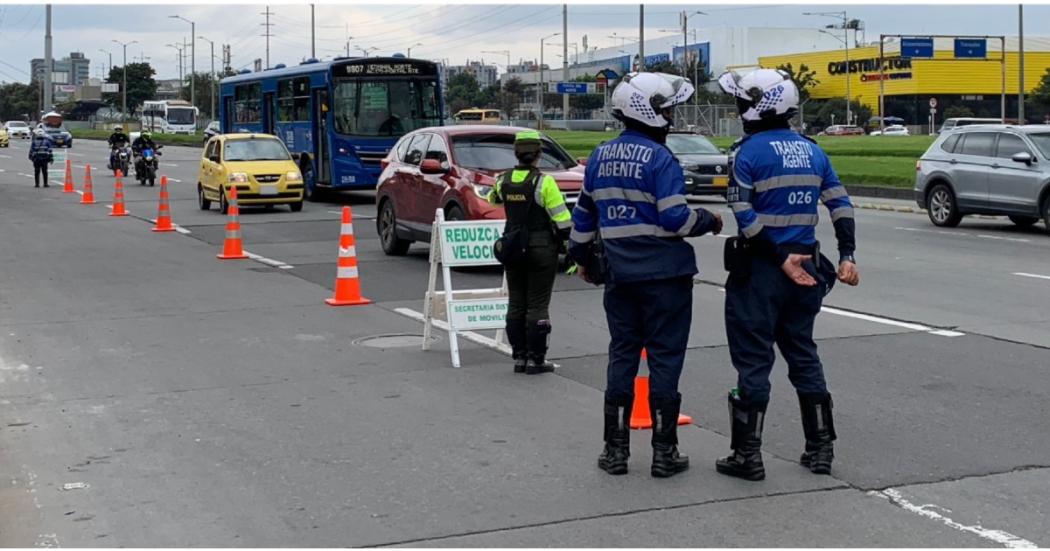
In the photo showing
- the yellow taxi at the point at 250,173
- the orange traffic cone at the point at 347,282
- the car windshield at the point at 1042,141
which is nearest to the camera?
the orange traffic cone at the point at 347,282

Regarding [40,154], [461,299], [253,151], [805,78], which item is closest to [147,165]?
[40,154]

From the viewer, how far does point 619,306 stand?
670cm

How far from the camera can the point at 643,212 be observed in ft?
21.4

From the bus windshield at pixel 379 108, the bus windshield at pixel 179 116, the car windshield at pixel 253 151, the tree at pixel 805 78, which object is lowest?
the car windshield at pixel 253 151

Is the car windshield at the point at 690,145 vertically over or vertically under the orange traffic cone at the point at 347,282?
over

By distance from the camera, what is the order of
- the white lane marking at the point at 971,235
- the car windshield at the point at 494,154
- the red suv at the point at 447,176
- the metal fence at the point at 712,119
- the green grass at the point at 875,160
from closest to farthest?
the red suv at the point at 447,176 < the car windshield at the point at 494,154 < the white lane marking at the point at 971,235 < the green grass at the point at 875,160 < the metal fence at the point at 712,119

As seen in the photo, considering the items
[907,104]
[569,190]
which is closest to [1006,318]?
[569,190]

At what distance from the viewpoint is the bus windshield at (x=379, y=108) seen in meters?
29.2

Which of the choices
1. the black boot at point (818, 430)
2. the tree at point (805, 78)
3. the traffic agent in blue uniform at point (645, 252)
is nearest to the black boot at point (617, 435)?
the traffic agent in blue uniform at point (645, 252)

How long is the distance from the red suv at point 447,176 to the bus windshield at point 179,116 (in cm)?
7979

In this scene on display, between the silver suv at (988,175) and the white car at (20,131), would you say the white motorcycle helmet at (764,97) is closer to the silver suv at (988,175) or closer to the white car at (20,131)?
the silver suv at (988,175)

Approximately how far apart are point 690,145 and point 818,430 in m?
23.4

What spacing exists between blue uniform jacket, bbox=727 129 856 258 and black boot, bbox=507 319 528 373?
3473 millimetres

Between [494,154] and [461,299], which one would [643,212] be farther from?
[494,154]
